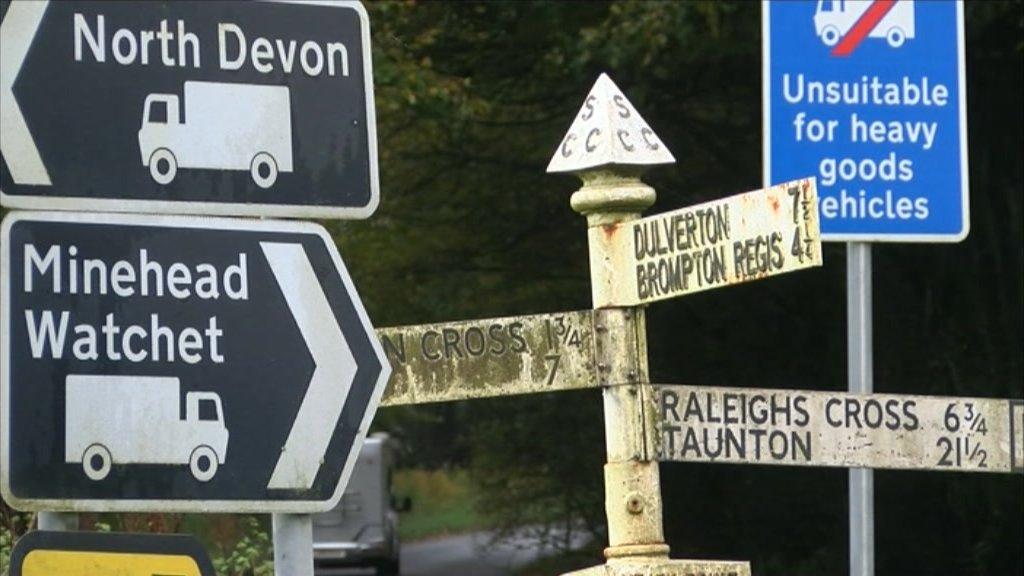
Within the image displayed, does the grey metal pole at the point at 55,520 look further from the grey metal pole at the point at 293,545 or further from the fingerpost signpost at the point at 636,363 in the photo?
the fingerpost signpost at the point at 636,363

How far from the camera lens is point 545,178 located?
19000 mm

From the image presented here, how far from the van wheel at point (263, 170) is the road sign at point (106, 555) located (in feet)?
2.10

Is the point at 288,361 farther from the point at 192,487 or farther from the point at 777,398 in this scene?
the point at 777,398

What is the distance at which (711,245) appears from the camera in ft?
19.2

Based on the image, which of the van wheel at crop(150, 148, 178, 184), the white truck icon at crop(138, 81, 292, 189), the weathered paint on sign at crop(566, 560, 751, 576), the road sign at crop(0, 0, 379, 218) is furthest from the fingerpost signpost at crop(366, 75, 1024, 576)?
the van wheel at crop(150, 148, 178, 184)

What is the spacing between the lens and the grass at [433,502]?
50250mm

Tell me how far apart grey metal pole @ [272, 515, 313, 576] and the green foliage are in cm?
521

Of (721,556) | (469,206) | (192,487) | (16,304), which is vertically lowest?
(721,556)

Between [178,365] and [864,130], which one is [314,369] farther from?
Answer: [864,130]

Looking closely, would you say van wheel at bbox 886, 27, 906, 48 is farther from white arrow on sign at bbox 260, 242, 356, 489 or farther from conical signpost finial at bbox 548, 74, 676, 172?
white arrow on sign at bbox 260, 242, 356, 489

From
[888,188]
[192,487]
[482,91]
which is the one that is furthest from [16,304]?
[482,91]

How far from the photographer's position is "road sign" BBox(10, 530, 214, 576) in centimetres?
304

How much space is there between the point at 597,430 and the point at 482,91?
14.0ft

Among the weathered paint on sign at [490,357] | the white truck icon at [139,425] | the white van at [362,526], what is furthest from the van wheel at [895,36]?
the white van at [362,526]
